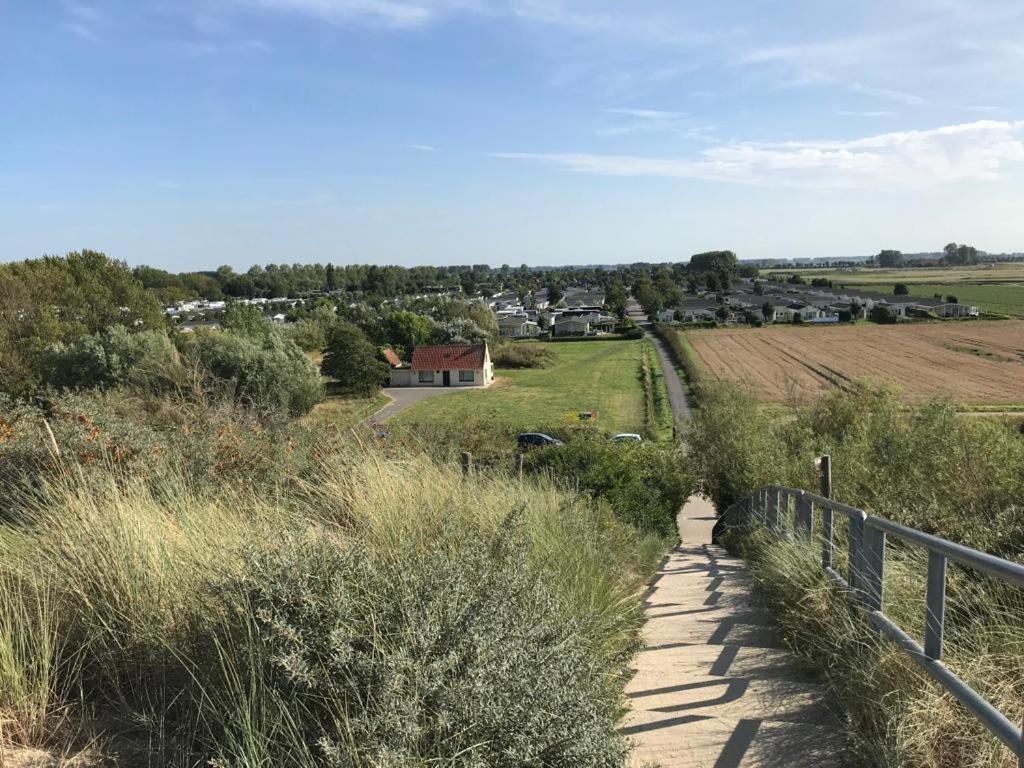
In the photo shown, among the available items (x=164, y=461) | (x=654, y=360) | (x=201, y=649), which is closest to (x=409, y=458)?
(x=164, y=461)

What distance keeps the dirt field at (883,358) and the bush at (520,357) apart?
580 inches

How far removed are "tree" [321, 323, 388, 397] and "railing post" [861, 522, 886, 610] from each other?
46.2 metres

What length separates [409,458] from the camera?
670cm

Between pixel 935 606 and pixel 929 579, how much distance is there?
119mm

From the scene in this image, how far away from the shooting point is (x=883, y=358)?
60.0m

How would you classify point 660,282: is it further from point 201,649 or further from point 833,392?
point 201,649

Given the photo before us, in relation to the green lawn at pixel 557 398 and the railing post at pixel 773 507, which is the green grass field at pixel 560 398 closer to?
the green lawn at pixel 557 398

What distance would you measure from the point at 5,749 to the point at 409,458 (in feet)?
14.5

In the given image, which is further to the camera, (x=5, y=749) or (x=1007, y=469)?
(x=1007, y=469)

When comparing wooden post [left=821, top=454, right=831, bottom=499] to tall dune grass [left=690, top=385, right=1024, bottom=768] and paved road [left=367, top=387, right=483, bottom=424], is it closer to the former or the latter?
tall dune grass [left=690, top=385, right=1024, bottom=768]

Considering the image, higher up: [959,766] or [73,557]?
[73,557]

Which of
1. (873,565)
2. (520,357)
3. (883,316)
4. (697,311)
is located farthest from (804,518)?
(697,311)

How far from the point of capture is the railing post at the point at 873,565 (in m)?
3.44

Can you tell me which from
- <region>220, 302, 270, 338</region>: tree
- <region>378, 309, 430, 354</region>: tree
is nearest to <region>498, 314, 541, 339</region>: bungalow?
<region>378, 309, 430, 354</region>: tree
